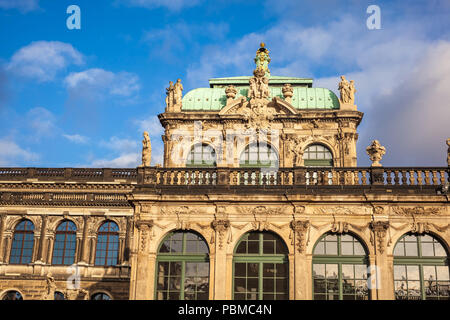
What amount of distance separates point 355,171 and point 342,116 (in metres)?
10.2

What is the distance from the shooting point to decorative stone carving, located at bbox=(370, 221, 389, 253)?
22.4 meters

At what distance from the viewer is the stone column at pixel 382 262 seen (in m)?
21.9

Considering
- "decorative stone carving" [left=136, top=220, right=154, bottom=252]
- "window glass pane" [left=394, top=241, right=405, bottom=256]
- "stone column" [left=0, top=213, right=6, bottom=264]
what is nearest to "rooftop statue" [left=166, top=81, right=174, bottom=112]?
"decorative stone carving" [left=136, top=220, right=154, bottom=252]

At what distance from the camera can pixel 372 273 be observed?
22.2 meters

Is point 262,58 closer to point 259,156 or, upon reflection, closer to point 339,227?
point 259,156

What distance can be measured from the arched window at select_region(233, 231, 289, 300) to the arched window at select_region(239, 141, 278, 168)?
952cm

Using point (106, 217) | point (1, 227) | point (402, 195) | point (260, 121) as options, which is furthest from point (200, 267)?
point (1, 227)

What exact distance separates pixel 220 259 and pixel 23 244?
2290 centimetres

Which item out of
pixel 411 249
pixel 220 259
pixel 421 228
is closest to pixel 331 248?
pixel 411 249

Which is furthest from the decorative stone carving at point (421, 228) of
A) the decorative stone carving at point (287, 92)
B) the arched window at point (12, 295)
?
the arched window at point (12, 295)

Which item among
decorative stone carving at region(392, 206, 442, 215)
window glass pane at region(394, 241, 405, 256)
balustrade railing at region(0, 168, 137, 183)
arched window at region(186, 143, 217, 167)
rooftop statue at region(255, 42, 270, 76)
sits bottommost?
window glass pane at region(394, 241, 405, 256)

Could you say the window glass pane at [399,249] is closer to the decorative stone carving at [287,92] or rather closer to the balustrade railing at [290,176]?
the balustrade railing at [290,176]

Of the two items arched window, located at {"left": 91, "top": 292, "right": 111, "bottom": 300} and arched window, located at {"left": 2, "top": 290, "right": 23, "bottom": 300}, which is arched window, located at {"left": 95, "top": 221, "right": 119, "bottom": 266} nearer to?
arched window, located at {"left": 91, "top": 292, "right": 111, "bottom": 300}
